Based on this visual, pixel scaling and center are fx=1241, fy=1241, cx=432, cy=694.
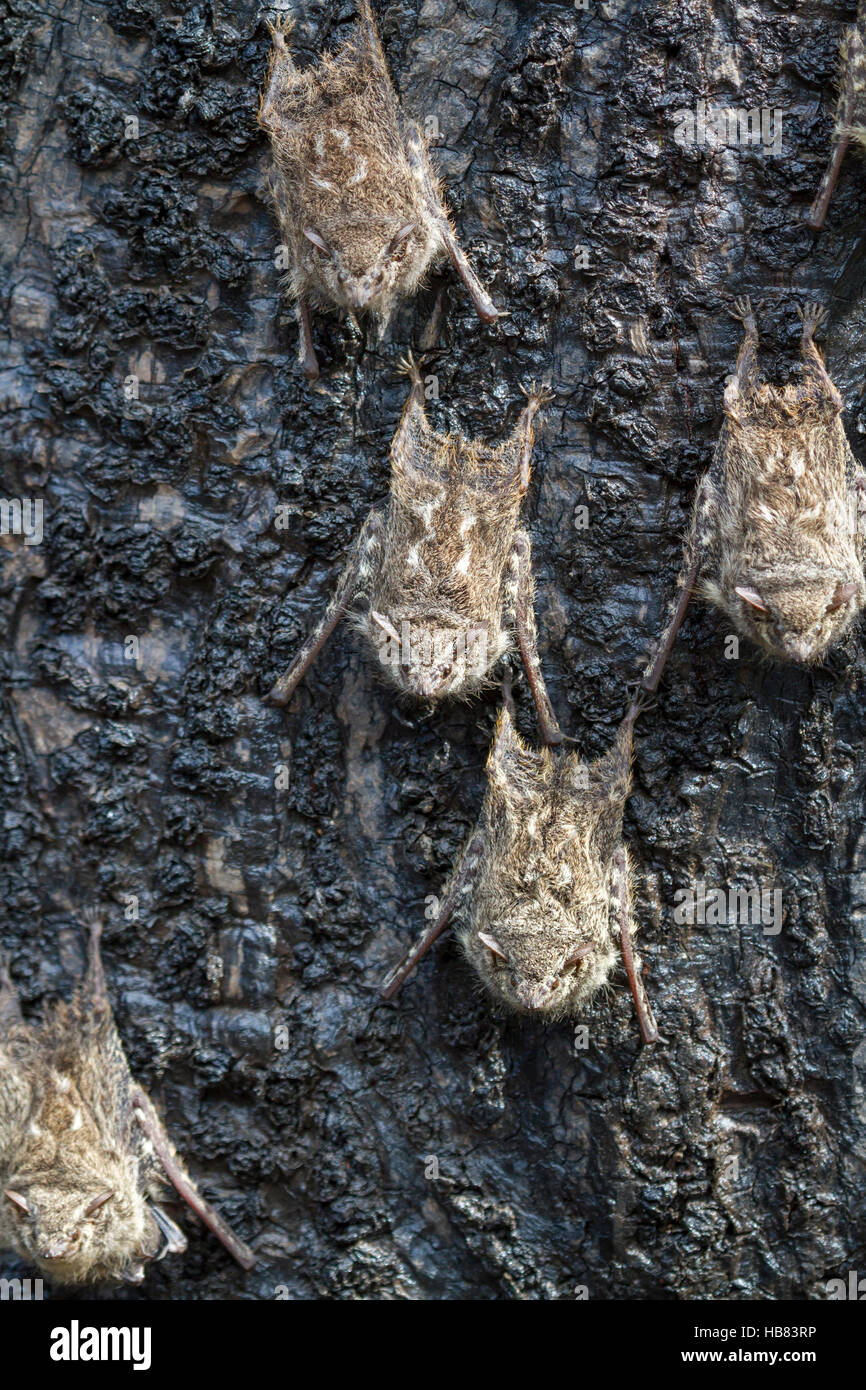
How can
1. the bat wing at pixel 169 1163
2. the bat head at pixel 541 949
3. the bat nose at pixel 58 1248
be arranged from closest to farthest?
the bat nose at pixel 58 1248 → the bat head at pixel 541 949 → the bat wing at pixel 169 1163

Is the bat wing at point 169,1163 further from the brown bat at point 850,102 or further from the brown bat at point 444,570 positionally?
the brown bat at point 850,102

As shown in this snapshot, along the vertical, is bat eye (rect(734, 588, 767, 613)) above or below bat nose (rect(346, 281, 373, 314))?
below

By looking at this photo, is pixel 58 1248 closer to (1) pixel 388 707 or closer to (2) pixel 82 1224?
(2) pixel 82 1224

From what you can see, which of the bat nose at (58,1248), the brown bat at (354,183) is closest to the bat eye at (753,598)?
the brown bat at (354,183)

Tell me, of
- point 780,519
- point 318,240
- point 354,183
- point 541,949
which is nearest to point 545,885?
point 541,949

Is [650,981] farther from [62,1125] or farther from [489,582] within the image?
[62,1125]

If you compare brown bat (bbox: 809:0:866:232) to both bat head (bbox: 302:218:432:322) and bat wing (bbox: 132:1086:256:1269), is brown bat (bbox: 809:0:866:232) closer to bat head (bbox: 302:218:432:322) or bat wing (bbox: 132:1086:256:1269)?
bat head (bbox: 302:218:432:322)

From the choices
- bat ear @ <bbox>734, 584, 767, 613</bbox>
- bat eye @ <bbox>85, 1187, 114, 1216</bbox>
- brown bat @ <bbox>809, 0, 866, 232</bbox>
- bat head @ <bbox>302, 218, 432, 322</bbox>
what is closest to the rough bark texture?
brown bat @ <bbox>809, 0, 866, 232</bbox>
